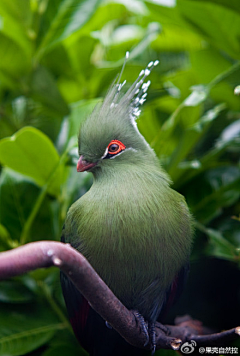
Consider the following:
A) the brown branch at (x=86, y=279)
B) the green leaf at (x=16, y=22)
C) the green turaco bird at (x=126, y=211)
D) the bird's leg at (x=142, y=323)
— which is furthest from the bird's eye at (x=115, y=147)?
the green leaf at (x=16, y=22)

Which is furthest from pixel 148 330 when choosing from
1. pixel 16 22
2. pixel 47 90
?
pixel 16 22

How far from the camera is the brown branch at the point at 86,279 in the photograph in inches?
29.2

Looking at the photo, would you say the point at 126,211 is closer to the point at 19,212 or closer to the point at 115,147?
the point at 115,147

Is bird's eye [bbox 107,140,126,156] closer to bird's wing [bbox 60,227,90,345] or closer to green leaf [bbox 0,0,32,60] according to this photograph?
bird's wing [bbox 60,227,90,345]

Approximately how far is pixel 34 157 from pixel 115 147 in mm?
386

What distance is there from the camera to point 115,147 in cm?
117

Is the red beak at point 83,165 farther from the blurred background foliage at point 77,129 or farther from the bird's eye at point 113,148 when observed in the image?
the blurred background foliage at point 77,129

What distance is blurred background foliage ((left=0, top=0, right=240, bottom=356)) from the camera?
4.77ft

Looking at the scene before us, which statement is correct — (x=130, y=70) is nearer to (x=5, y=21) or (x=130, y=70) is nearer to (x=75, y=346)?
(x=5, y=21)

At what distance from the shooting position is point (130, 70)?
5.57 feet

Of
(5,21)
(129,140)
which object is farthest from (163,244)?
(5,21)

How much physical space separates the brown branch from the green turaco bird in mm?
138

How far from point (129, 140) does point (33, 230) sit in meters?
0.58

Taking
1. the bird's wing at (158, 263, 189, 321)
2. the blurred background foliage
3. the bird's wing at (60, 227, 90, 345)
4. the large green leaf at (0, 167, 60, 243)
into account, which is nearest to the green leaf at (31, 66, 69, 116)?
the blurred background foliage
